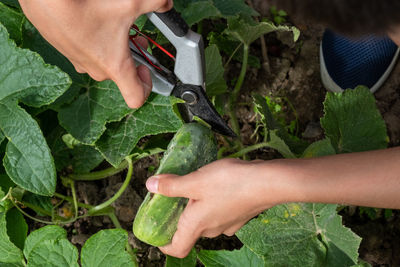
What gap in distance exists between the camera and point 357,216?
6.61 ft

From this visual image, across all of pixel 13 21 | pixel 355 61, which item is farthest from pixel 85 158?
pixel 355 61

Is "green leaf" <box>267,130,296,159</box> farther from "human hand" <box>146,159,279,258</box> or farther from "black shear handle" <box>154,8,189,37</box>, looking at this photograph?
"black shear handle" <box>154,8,189,37</box>

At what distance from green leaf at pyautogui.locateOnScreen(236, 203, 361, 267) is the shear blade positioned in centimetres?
→ 31

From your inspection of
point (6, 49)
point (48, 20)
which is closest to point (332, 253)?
point (48, 20)

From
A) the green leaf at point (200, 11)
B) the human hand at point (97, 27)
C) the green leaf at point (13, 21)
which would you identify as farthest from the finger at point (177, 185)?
the green leaf at point (13, 21)

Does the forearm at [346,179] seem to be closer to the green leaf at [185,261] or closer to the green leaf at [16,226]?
the green leaf at [185,261]

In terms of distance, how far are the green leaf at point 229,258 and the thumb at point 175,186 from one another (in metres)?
0.39

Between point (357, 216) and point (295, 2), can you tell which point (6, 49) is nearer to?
point (295, 2)

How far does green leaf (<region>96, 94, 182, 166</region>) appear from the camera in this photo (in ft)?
5.29

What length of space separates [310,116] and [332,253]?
2.57 ft

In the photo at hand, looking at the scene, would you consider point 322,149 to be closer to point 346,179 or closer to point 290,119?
point 346,179

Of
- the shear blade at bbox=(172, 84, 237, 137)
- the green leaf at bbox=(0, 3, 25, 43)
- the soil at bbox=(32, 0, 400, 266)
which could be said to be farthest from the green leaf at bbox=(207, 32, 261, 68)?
the green leaf at bbox=(0, 3, 25, 43)

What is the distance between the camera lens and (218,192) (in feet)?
3.91

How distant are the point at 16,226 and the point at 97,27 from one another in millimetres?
940
